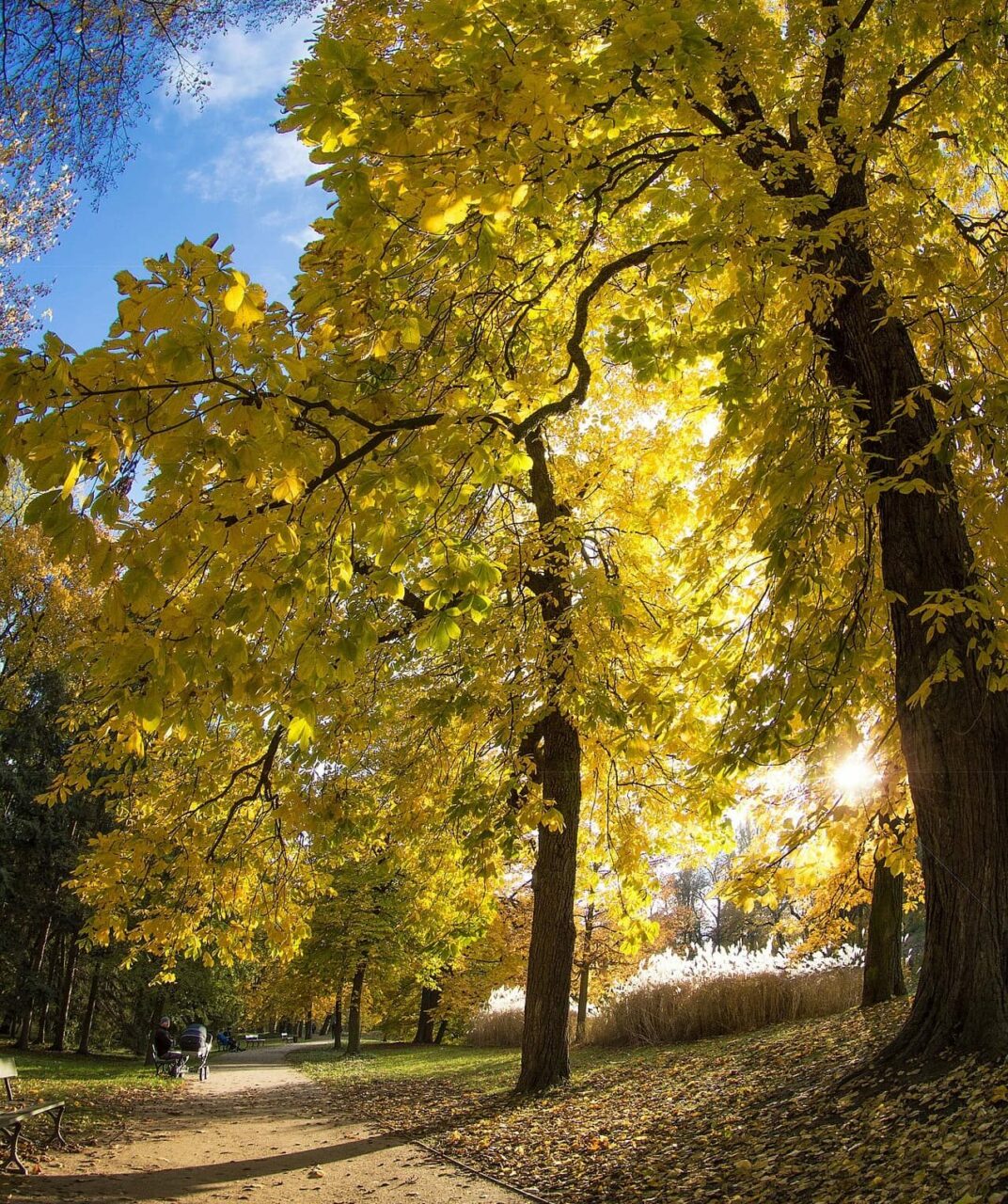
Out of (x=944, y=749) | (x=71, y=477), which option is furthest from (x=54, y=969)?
(x=71, y=477)

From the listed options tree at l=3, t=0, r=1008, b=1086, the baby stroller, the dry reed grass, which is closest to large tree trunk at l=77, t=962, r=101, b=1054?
the baby stroller

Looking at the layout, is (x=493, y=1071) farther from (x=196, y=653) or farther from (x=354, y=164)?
(x=354, y=164)

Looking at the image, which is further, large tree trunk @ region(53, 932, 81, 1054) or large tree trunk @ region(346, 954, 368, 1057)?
large tree trunk @ region(346, 954, 368, 1057)

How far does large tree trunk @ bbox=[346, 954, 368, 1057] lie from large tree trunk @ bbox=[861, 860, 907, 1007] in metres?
17.3

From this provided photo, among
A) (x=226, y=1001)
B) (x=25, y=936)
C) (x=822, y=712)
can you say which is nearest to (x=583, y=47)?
(x=822, y=712)

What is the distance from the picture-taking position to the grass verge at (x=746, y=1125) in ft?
12.5

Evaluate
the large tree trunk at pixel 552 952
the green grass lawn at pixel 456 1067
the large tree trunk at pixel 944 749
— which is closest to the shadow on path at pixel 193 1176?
the large tree trunk at pixel 552 952

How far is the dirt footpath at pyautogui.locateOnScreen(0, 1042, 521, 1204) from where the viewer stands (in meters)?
5.62

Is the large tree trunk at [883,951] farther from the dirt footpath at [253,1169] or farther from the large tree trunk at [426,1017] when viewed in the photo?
the large tree trunk at [426,1017]

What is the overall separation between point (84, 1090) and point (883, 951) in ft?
36.3

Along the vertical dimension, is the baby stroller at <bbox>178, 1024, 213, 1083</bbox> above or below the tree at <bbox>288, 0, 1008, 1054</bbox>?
below

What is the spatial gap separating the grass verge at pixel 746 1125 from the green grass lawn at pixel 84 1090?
292 cm

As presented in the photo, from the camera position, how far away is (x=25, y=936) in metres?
24.8

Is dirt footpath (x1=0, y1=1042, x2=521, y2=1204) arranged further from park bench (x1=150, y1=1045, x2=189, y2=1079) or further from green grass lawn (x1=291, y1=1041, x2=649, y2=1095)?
park bench (x1=150, y1=1045, x2=189, y2=1079)
